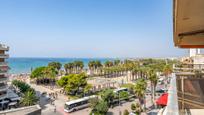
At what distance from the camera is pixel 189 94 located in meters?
5.06

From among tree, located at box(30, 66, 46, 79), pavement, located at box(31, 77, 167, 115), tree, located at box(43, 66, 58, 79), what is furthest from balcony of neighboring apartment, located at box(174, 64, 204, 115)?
tree, located at box(30, 66, 46, 79)

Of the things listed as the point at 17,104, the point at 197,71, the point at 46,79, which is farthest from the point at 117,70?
the point at 197,71

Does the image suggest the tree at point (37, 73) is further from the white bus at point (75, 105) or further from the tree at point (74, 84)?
the white bus at point (75, 105)

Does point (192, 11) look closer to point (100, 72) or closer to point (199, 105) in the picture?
point (199, 105)

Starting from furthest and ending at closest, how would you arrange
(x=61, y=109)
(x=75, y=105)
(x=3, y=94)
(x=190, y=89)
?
1. (x=61, y=109)
2. (x=75, y=105)
3. (x=3, y=94)
4. (x=190, y=89)

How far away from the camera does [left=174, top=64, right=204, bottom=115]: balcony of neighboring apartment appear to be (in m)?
4.75

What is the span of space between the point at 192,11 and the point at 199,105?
304 centimetres

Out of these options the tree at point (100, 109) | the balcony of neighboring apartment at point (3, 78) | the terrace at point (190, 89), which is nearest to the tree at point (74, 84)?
the balcony of neighboring apartment at point (3, 78)

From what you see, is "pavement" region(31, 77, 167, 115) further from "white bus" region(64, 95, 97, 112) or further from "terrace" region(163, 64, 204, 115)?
"terrace" region(163, 64, 204, 115)

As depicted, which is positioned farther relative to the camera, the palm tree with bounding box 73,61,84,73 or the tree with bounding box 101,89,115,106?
the palm tree with bounding box 73,61,84,73

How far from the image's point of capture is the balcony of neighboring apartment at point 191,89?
15.6 ft

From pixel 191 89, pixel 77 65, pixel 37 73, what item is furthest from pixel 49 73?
pixel 191 89

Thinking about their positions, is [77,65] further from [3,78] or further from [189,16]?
[189,16]

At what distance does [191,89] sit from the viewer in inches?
211
